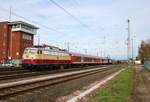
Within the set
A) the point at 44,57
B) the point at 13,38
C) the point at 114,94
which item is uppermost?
the point at 13,38

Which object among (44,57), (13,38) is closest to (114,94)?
(44,57)

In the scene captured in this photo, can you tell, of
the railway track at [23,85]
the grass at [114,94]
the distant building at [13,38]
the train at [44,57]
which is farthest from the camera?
the distant building at [13,38]

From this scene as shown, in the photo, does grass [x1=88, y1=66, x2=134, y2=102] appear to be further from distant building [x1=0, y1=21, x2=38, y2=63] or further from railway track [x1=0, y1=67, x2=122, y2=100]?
distant building [x1=0, y1=21, x2=38, y2=63]

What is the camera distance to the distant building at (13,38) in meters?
102

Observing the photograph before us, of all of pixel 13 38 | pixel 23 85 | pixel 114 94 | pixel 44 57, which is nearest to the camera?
pixel 114 94

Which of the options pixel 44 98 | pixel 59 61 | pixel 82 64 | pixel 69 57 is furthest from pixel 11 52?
pixel 44 98

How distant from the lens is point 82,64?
70.7 meters

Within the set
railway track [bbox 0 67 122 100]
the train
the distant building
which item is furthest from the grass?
the distant building

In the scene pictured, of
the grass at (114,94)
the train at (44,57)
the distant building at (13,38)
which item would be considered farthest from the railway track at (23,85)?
the distant building at (13,38)

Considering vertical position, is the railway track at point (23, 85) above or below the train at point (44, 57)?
below

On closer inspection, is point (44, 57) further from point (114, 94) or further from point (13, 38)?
point (13, 38)

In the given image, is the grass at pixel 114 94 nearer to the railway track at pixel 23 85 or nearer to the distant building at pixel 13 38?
the railway track at pixel 23 85

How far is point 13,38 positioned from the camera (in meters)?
104

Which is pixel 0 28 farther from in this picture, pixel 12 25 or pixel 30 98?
pixel 30 98
